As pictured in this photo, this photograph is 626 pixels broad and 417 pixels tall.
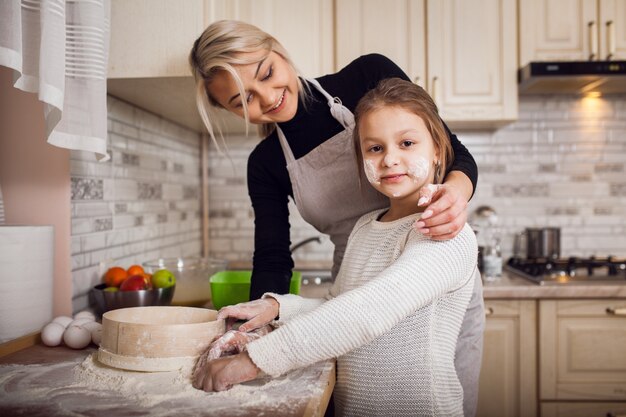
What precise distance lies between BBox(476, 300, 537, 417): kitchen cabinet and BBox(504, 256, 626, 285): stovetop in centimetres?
14

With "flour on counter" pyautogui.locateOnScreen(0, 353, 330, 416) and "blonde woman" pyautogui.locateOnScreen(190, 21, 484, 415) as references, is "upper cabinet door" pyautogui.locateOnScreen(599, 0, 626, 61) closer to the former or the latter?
"blonde woman" pyautogui.locateOnScreen(190, 21, 484, 415)

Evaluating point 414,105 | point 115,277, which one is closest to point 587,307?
point 414,105

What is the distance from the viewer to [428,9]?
208cm

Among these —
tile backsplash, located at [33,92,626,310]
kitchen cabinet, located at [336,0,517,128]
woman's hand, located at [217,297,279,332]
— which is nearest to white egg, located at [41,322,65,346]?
woman's hand, located at [217,297,279,332]

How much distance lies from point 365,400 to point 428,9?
62.3 inches

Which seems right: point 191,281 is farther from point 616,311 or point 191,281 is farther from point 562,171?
point 562,171

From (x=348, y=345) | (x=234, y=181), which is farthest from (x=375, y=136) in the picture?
(x=234, y=181)

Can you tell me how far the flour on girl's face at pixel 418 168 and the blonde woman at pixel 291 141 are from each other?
0.05m

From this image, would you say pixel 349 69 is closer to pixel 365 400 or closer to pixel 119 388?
pixel 365 400

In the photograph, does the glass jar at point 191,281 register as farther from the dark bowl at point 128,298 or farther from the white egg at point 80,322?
the white egg at point 80,322

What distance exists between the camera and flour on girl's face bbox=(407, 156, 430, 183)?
3.47ft

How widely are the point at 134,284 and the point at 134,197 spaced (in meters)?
0.52

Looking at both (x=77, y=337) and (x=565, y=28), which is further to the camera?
(x=565, y=28)

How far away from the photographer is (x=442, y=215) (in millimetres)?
934
